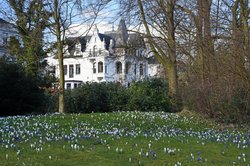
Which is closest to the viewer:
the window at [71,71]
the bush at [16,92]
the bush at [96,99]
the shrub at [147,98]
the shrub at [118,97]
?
the bush at [16,92]

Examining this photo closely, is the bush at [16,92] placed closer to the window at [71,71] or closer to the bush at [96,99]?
the bush at [96,99]

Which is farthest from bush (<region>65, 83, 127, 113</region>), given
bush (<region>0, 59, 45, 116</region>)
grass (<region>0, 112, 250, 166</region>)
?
grass (<region>0, 112, 250, 166</region>)

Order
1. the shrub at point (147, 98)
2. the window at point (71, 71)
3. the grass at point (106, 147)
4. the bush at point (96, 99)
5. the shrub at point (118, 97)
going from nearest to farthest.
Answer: the grass at point (106, 147) < the shrub at point (147, 98) < the shrub at point (118, 97) < the bush at point (96, 99) < the window at point (71, 71)

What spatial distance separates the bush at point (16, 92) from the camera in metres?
23.4

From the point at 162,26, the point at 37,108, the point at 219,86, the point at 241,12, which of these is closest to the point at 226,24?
the point at 241,12

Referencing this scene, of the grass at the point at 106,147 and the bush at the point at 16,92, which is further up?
the bush at the point at 16,92

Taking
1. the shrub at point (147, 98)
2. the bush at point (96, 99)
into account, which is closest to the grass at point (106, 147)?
the shrub at point (147, 98)

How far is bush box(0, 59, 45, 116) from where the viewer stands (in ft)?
76.8

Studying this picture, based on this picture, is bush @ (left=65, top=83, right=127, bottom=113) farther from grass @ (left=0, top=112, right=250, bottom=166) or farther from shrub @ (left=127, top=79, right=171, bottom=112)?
grass @ (left=0, top=112, right=250, bottom=166)

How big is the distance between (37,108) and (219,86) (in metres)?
11.9

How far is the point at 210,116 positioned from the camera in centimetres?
1856

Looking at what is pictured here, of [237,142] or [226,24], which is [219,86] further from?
[237,142]

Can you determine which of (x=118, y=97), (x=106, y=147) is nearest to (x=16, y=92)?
(x=118, y=97)

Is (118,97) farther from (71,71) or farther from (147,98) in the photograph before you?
(71,71)
